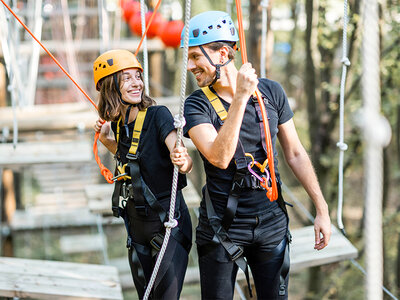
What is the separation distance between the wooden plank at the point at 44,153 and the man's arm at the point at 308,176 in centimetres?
198

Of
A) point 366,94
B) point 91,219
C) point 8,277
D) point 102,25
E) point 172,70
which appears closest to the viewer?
point 366,94

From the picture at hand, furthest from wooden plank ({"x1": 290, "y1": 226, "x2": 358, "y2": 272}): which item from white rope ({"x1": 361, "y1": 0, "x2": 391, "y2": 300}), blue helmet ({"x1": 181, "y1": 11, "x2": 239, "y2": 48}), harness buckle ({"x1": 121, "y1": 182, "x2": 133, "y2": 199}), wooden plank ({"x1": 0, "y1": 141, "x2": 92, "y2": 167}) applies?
wooden plank ({"x1": 0, "y1": 141, "x2": 92, "y2": 167})

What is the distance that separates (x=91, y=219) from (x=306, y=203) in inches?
195

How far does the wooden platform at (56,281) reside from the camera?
255 cm

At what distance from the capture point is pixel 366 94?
3.43 ft

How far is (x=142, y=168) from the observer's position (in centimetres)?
195

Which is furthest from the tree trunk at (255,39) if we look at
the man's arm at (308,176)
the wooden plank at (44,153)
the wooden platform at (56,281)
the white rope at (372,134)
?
the white rope at (372,134)

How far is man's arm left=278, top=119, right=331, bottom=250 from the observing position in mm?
1885

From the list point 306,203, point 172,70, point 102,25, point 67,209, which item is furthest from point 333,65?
point 172,70

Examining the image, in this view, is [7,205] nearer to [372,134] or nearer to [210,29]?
[210,29]

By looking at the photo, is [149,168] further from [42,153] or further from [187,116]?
[42,153]

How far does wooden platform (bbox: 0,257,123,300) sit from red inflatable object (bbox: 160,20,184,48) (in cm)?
300

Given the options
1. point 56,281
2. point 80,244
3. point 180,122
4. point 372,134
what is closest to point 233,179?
point 180,122

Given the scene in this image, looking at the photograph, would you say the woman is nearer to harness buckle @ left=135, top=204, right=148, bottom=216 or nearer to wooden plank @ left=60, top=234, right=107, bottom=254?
harness buckle @ left=135, top=204, right=148, bottom=216
